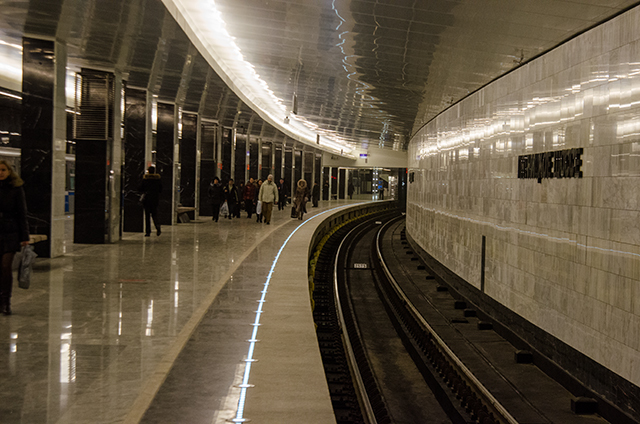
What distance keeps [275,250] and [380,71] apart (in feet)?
13.3

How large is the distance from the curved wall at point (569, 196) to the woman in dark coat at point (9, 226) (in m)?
5.69

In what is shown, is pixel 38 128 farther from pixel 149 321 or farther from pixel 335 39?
pixel 149 321

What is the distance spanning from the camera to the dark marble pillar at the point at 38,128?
412 inches

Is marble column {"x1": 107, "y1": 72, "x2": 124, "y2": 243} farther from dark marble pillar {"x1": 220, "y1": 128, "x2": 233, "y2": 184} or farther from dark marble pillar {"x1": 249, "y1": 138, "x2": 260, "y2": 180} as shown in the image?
dark marble pillar {"x1": 249, "y1": 138, "x2": 260, "y2": 180}

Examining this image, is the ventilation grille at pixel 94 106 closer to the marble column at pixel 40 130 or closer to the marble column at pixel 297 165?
the marble column at pixel 40 130

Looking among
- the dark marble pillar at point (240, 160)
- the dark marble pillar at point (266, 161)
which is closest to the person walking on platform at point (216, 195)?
the dark marble pillar at point (240, 160)

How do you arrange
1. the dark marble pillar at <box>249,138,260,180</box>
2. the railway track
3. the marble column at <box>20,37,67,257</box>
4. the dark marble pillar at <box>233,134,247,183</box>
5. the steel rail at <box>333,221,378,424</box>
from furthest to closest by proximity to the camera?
the dark marble pillar at <box>249,138,260,180</box> < the dark marble pillar at <box>233,134,247,183</box> < the marble column at <box>20,37,67,257</box> < the railway track < the steel rail at <box>333,221,378,424</box>

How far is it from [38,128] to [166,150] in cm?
760

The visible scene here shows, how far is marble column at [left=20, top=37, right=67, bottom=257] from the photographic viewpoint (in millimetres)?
10477

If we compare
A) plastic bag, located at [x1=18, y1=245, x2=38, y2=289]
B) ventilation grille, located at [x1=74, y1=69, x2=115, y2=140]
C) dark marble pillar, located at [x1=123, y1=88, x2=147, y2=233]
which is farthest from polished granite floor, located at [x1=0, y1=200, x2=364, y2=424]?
dark marble pillar, located at [x1=123, y1=88, x2=147, y2=233]

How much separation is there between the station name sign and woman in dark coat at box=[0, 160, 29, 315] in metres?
5.71

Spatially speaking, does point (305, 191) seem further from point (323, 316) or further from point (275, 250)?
point (323, 316)

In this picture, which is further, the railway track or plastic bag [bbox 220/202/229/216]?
plastic bag [bbox 220/202/229/216]

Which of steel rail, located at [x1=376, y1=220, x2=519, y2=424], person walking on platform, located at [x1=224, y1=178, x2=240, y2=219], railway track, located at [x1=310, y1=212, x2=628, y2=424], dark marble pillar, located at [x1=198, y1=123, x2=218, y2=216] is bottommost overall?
railway track, located at [x1=310, y1=212, x2=628, y2=424]
